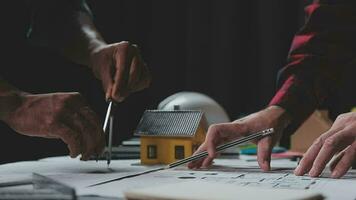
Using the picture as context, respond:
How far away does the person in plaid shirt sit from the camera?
112 cm

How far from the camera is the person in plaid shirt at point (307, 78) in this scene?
112cm

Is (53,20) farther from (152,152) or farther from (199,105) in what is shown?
(152,152)

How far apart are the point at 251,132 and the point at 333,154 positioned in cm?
29

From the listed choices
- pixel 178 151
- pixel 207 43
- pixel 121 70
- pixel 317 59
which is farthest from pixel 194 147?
pixel 207 43

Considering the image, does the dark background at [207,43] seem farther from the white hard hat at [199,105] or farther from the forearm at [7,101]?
the forearm at [7,101]

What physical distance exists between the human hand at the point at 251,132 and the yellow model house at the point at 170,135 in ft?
0.20

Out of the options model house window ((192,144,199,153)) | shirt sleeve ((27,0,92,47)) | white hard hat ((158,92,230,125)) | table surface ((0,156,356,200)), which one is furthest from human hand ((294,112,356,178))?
shirt sleeve ((27,0,92,47))

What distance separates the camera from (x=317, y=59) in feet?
4.66

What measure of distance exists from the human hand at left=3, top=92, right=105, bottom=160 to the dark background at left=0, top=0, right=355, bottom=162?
4.10 ft

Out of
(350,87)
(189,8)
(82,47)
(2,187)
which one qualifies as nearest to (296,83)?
(82,47)

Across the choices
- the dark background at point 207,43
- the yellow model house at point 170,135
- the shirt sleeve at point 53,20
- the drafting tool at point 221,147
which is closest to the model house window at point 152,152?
the yellow model house at point 170,135

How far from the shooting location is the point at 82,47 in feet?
4.76

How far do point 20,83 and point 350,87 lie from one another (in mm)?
1371

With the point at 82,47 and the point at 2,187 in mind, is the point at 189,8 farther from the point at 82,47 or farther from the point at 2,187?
the point at 2,187
